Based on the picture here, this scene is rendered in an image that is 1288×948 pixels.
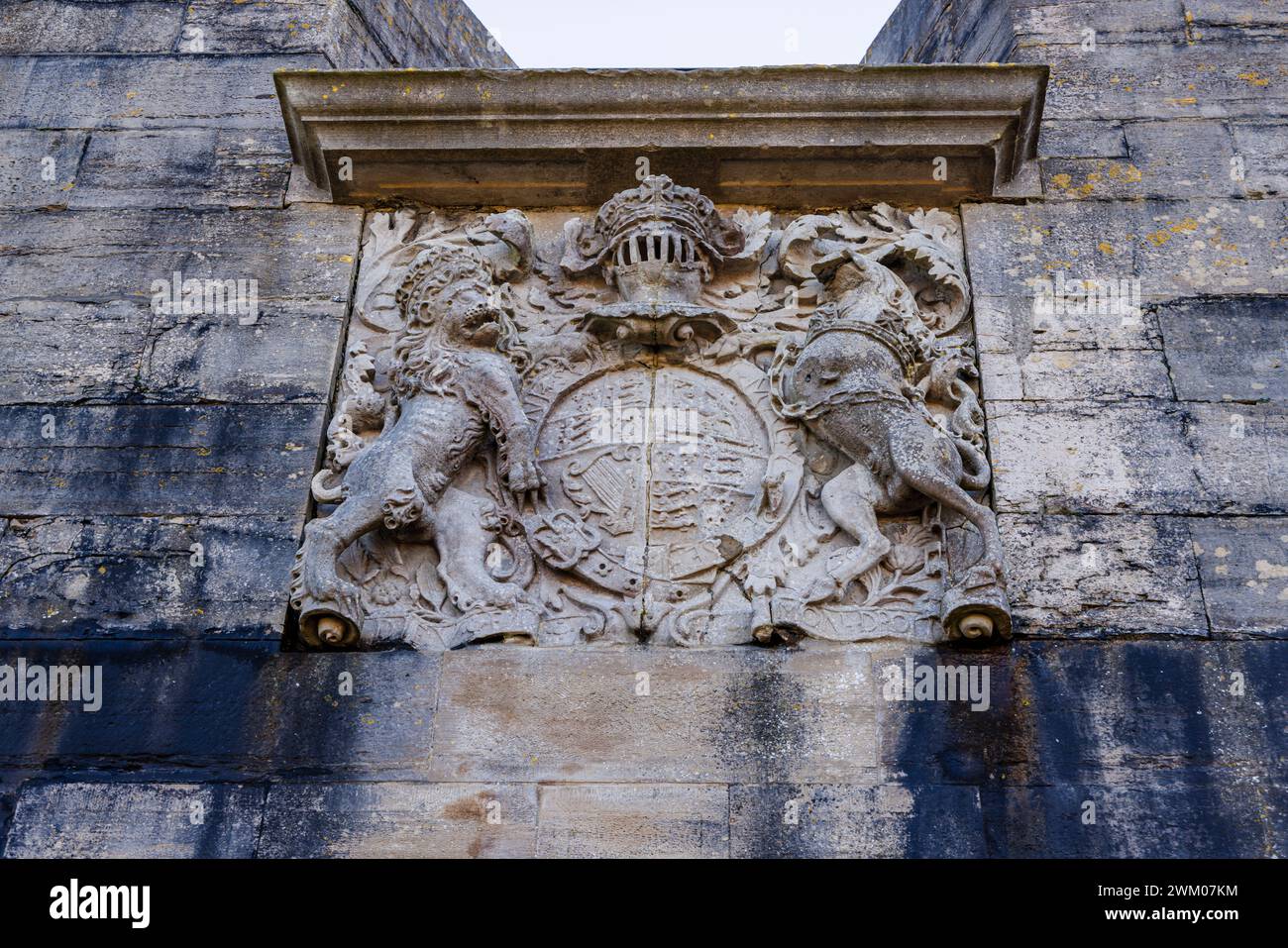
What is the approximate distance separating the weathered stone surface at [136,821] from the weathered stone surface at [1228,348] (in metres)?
3.64

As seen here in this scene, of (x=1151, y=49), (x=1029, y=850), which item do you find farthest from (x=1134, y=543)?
(x=1151, y=49)

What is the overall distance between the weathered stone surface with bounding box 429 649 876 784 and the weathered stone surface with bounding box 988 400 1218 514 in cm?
101

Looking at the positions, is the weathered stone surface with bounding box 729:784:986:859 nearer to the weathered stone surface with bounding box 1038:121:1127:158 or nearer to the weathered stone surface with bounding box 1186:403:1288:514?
the weathered stone surface with bounding box 1186:403:1288:514

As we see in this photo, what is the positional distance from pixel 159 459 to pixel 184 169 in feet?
5.29

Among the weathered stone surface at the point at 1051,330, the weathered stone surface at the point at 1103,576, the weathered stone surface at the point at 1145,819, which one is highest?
the weathered stone surface at the point at 1051,330

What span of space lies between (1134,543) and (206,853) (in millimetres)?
3208

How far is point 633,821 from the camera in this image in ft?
17.2

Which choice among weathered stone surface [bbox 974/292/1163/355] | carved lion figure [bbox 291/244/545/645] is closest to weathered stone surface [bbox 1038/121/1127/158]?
weathered stone surface [bbox 974/292/1163/355]

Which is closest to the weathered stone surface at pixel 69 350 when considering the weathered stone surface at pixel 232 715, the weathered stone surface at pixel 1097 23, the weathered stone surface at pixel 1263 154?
the weathered stone surface at pixel 232 715

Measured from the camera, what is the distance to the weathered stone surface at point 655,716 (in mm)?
5367

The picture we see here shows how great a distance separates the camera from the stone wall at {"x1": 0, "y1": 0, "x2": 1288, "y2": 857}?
17.3 ft

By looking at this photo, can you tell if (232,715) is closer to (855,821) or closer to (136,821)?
(136,821)

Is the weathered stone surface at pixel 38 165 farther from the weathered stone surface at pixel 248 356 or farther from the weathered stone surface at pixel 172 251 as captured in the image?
the weathered stone surface at pixel 248 356

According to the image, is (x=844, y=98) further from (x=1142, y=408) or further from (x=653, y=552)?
(x=653, y=552)
